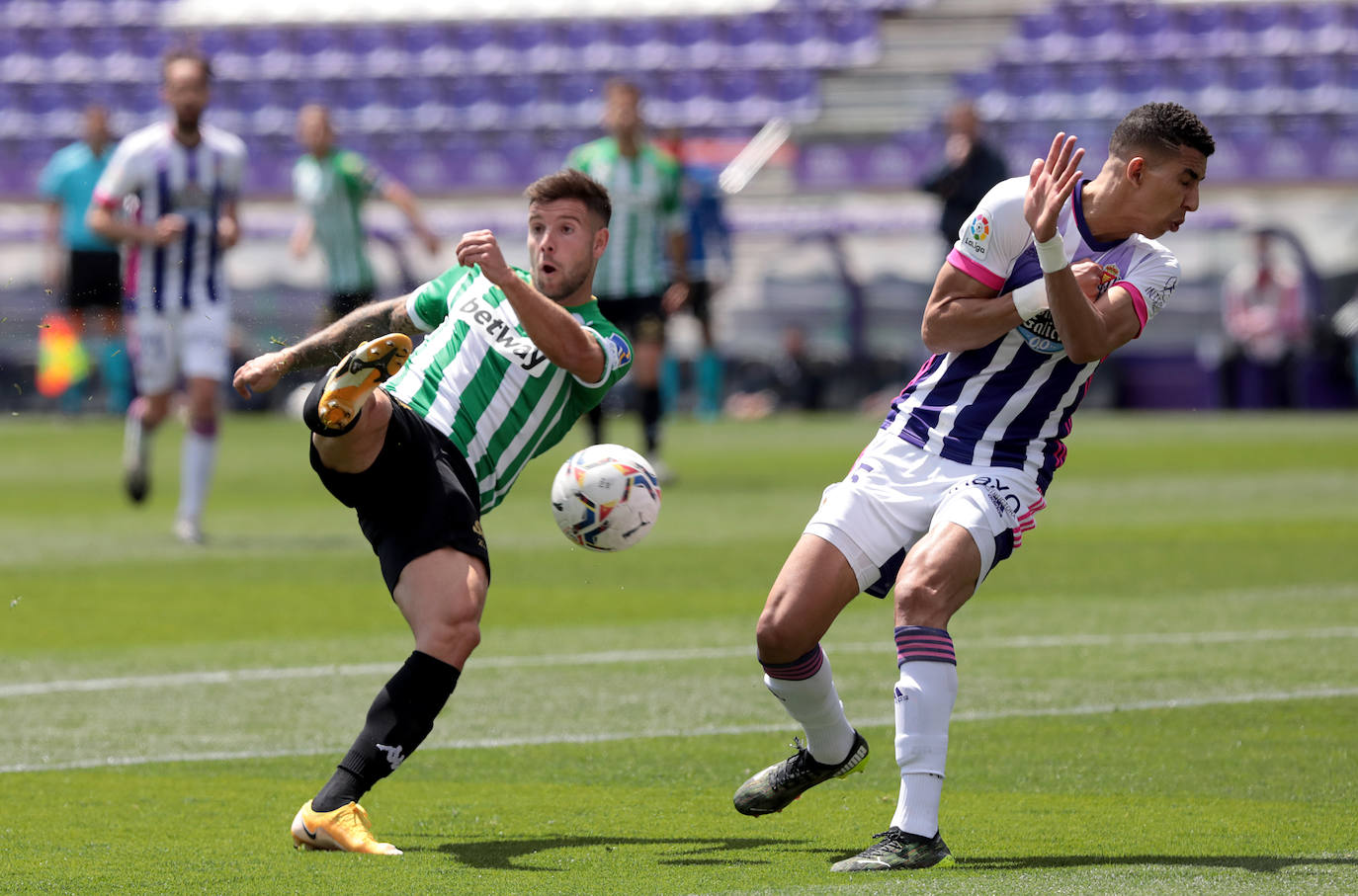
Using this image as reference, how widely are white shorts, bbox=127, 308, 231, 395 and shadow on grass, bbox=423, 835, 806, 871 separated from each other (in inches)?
263

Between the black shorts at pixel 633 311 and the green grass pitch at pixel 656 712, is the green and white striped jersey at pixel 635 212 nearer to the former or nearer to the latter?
the black shorts at pixel 633 311

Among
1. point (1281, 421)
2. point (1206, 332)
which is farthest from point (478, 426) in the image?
point (1206, 332)

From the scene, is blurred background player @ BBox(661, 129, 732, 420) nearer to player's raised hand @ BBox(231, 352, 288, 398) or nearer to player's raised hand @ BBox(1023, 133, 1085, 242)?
player's raised hand @ BBox(231, 352, 288, 398)

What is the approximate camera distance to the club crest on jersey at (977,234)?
15.5 ft

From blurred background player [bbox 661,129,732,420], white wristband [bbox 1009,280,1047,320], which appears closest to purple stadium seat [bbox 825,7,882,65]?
blurred background player [bbox 661,129,732,420]

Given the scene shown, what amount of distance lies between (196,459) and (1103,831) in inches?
289

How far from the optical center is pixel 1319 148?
1086 inches

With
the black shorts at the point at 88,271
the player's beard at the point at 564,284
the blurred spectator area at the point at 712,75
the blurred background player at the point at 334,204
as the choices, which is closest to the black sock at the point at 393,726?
the player's beard at the point at 564,284

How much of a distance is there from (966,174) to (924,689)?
11912 mm

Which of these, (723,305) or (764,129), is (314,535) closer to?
(723,305)

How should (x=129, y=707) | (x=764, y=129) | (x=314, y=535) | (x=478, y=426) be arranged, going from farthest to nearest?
(x=764, y=129) → (x=314, y=535) → (x=129, y=707) → (x=478, y=426)

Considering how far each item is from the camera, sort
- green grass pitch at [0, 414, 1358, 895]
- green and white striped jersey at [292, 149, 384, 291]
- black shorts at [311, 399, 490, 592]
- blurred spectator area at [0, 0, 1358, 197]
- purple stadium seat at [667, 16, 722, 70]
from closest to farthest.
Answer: green grass pitch at [0, 414, 1358, 895]
black shorts at [311, 399, 490, 592]
green and white striped jersey at [292, 149, 384, 291]
blurred spectator area at [0, 0, 1358, 197]
purple stadium seat at [667, 16, 722, 70]

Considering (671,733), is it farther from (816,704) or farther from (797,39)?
(797,39)

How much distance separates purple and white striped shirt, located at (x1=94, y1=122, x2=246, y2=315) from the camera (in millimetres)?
10867
